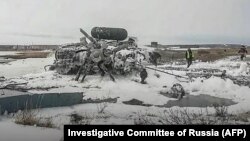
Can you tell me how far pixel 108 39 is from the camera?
14711 millimetres

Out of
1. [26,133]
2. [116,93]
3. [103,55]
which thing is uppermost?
[103,55]

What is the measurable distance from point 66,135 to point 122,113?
284 centimetres

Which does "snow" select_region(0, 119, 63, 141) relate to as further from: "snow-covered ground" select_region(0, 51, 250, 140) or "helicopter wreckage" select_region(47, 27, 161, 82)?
"helicopter wreckage" select_region(47, 27, 161, 82)

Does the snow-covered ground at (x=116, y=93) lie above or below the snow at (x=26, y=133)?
below

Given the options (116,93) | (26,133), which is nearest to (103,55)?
(116,93)

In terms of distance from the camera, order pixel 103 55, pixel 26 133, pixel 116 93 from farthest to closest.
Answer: pixel 103 55 → pixel 116 93 → pixel 26 133

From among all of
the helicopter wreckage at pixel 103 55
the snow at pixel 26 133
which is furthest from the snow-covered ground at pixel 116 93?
the helicopter wreckage at pixel 103 55

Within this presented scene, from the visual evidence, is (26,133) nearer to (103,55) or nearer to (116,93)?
(116,93)

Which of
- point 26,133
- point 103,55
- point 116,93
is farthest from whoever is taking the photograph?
point 103,55

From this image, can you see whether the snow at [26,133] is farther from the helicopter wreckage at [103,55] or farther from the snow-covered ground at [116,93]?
the helicopter wreckage at [103,55]

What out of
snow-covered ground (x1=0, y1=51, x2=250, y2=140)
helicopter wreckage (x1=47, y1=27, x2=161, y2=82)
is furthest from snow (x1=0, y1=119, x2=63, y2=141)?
helicopter wreckage (x1=47, y1=27, x2=161, y2=82)

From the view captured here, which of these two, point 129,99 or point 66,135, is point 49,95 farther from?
point 66,135

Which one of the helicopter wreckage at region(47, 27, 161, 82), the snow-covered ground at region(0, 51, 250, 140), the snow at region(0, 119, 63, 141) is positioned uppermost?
the helicopter wreckage at region(47, 27, 161, 82)

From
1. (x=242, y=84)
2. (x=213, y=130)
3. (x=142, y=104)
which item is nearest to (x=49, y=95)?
(x=142, y=104)
